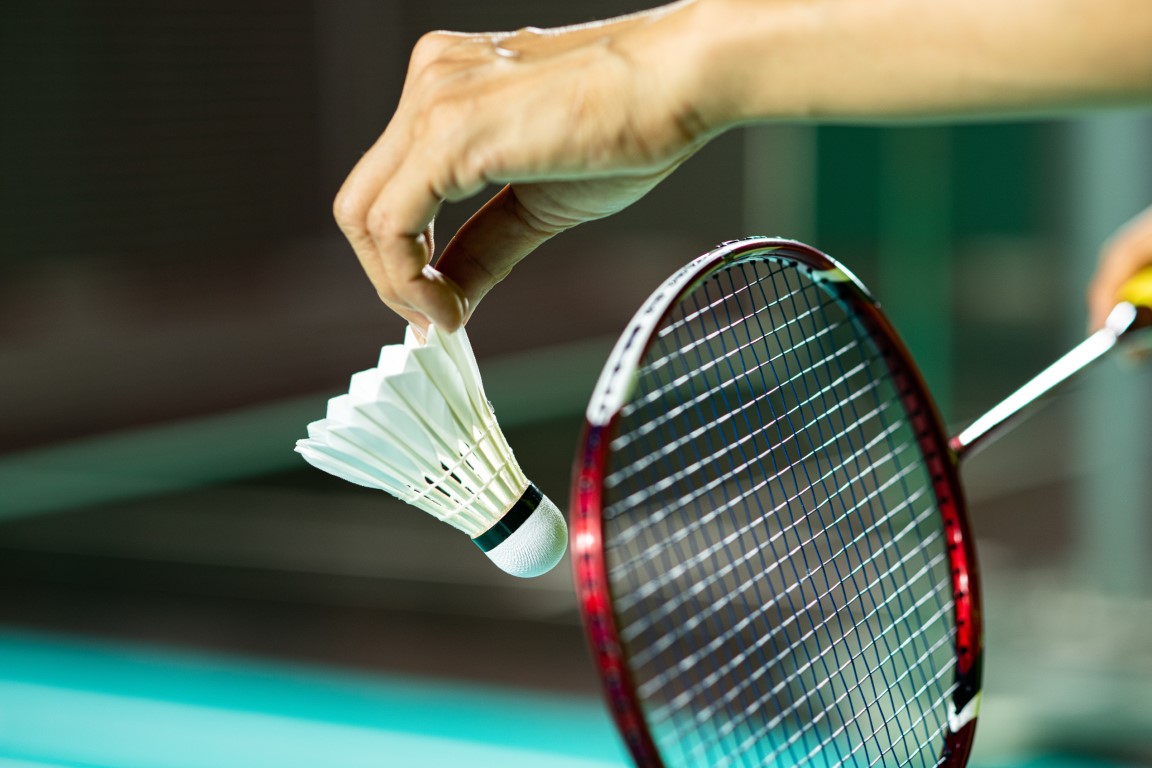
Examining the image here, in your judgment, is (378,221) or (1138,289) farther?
(1138,289)

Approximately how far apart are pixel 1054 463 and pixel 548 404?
1299 millimetres

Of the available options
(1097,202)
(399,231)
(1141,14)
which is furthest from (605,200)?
(1097,202)

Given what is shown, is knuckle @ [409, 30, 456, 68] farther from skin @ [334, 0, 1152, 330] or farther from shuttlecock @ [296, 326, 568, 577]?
shuttlecock @ [296, 326, 568, 577]

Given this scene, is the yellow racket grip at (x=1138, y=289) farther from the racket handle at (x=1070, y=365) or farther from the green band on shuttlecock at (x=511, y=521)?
the green band on shuttlecock at (x=511, y=521)

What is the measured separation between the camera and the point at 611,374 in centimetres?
49

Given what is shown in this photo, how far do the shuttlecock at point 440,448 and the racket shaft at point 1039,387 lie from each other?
205 mm

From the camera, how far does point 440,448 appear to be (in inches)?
24.2

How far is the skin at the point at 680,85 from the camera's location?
1.38ft

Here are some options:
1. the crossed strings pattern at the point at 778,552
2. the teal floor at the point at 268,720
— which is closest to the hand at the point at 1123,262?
the crossed strings pattern at the point at 778,552

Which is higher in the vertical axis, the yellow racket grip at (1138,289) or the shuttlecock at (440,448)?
the yellow racket grip at (1138,289)

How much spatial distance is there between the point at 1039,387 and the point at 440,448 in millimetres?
320

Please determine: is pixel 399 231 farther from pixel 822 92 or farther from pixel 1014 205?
pixel 1014 205

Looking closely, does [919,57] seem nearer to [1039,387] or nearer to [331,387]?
[1039,387]

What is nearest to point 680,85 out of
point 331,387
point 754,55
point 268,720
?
point 754,55
